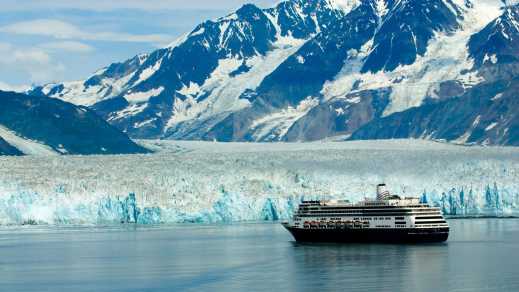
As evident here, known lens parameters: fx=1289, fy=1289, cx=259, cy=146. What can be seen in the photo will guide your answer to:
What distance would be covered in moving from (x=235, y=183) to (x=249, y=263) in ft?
173

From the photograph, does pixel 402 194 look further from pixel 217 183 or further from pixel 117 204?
pixel 117 204

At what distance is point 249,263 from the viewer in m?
89.9

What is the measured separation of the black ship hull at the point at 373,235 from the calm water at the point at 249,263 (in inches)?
77.0

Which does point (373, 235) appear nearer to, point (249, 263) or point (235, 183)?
point (249, 263)

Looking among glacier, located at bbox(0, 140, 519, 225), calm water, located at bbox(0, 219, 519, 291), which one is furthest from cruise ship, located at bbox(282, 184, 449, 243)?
glacier, located at bbox(0, 140, 519, 225)

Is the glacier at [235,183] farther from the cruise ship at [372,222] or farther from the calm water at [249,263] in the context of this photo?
the cruise ship at [372,222]

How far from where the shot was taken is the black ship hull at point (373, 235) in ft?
351

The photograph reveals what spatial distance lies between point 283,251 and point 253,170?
44.4 meters

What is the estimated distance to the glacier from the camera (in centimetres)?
13488

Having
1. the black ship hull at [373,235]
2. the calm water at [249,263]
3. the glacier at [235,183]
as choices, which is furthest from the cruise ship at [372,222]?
the glacier at [235,183]

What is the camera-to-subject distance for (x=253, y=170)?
146 meters

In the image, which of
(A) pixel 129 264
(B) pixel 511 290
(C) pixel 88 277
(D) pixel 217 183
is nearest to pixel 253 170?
(D) pixel 217 183

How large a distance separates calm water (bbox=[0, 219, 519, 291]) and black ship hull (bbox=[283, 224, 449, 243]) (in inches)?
77.0

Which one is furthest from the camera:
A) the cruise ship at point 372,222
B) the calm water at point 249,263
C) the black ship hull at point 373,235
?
the cruise ship at point 372,222
